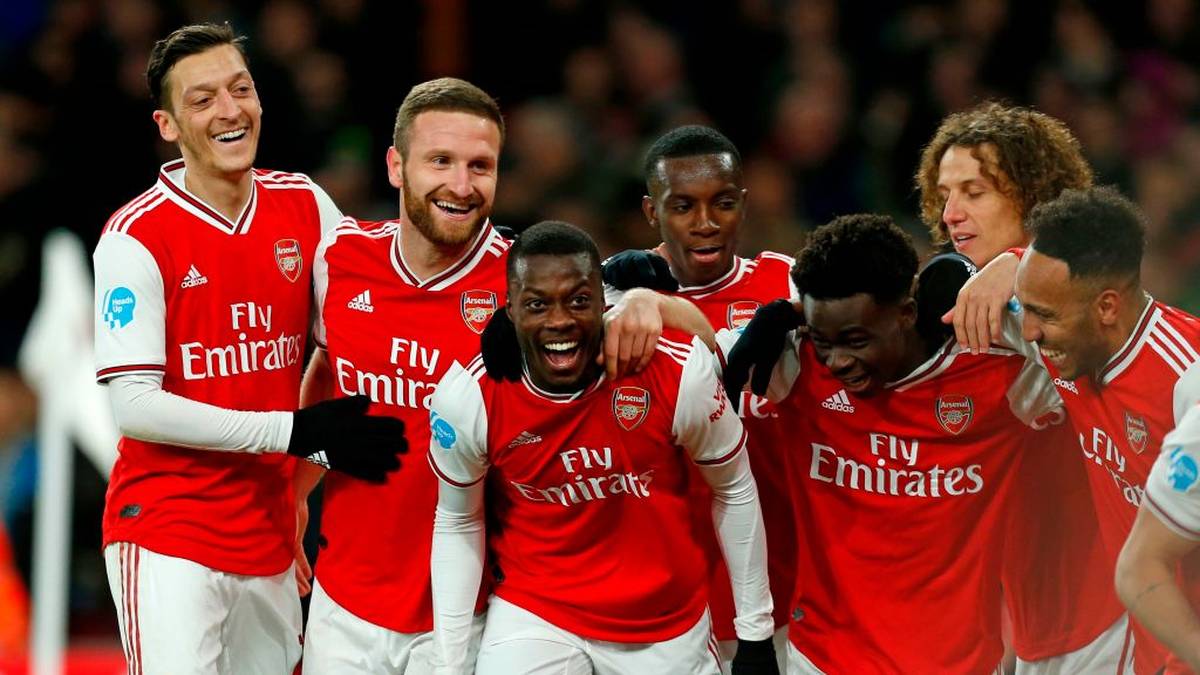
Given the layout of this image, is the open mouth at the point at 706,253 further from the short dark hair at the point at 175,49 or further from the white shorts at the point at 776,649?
the short dark hair at the point at 175,49

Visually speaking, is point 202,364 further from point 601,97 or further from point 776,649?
point 601,97

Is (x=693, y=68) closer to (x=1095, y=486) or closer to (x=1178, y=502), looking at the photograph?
(x=1095, y=486)

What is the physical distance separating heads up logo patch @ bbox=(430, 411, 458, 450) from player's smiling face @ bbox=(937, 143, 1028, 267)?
1.60 meters

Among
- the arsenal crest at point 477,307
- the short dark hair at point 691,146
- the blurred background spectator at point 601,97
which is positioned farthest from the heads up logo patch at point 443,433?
the blurred background spectator at point 601,97

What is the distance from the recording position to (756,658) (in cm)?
416

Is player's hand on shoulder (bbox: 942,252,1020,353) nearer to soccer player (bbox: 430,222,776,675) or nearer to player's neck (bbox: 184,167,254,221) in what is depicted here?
soccer player (bbox: 430,222,776,675)

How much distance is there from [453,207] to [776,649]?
5.30 feet

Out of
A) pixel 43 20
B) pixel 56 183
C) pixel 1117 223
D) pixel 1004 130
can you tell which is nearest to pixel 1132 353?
pixel 1117 223

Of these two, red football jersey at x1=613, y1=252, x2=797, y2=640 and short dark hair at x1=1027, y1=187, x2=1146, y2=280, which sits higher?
short dark hair at x1=1027, y1=187, x2=1146, y2=280

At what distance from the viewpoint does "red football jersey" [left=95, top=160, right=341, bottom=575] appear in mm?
4316

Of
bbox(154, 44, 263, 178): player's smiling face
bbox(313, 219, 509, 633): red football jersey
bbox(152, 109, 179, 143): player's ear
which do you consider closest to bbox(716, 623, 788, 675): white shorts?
bbox(313, 219, 509, 633): red football jersey

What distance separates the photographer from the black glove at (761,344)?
4.17 meters

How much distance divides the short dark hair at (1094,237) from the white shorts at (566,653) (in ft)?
4.45

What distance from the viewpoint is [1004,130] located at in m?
4.59
